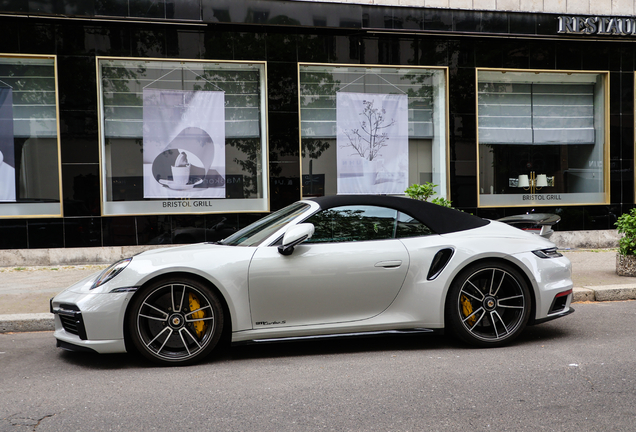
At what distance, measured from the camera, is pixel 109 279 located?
4395 millimetres

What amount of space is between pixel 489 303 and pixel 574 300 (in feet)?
9.26

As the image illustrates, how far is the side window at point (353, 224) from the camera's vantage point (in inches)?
184

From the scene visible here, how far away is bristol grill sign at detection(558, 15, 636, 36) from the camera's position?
39.9 feet

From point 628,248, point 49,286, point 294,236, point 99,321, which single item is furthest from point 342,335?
point 628,248

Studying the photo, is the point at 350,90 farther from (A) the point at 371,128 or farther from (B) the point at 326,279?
(B) the point at 326,279

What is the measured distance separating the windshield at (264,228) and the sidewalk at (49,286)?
8.33 ft

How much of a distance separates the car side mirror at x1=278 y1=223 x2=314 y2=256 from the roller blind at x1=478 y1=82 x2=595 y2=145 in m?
8.93

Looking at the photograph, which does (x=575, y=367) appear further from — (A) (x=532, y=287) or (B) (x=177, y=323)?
(B) (x=177, y=323)

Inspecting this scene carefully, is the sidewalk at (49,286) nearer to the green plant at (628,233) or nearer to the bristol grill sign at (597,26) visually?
the green plant at (628,233)

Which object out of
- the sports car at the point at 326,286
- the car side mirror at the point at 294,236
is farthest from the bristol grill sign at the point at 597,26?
the car side mirror at the point at 294,236

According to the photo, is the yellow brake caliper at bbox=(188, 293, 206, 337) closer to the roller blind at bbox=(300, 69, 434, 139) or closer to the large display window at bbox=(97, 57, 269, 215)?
the large display window at bbox=(97, 57, 269, 215)

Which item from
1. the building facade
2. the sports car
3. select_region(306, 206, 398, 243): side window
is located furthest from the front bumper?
the building facade

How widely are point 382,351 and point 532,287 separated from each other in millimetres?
1424

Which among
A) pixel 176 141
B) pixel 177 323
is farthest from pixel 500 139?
pixel 177 323
